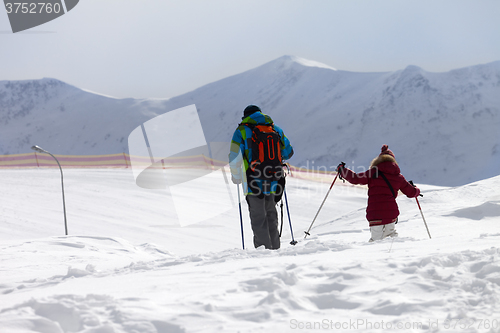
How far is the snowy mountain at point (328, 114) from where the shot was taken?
190 feet

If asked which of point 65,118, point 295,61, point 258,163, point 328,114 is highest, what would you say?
point 295,61

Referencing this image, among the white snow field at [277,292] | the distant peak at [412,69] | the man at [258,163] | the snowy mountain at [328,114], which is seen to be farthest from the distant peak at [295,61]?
the white snow field at [277,292]

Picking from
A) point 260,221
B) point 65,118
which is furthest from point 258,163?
point 65,118

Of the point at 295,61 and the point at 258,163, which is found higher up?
the point at 295,61

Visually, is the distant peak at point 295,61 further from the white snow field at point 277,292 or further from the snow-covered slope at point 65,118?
the white snow field at point 277,292

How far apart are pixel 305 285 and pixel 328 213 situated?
1672 cm

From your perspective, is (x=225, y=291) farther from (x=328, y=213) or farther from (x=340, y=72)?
(x=340, y=72)

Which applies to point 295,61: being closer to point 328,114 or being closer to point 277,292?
point 328,114

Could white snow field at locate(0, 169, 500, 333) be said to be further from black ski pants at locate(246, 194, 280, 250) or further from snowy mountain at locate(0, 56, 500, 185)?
snowy mountain at locate(0, 56, 500, 185)

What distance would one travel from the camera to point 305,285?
9.25 feet

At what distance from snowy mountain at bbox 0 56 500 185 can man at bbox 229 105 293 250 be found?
1811 inches

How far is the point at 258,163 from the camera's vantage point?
5.18 m

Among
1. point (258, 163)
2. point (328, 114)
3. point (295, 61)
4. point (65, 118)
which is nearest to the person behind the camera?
point (258, 163)

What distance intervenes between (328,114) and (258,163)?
7061cm
